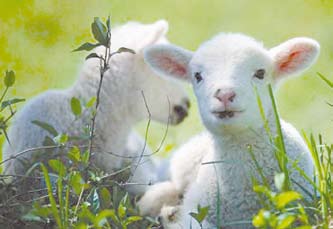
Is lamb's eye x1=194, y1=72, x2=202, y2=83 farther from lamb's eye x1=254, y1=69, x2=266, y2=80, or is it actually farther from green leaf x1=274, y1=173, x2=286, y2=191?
green leaf x1=274, y1=173, x2=286, y2=191

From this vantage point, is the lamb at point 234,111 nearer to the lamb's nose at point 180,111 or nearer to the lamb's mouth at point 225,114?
the lamb's mouth at point 225,114

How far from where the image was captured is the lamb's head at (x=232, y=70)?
4.11 m

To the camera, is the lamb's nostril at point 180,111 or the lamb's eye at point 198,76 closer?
the lamb's eye at point 198,76

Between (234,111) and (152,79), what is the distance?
2.23 m

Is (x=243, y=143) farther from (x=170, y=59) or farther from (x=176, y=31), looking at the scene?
(x=176, y=31)

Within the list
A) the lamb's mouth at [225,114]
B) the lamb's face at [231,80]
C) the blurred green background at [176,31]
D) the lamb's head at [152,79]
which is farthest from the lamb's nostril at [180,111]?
the lamb's mouth at [225,114]

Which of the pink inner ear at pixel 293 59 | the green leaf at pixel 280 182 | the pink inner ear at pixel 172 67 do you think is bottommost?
the green leaf at pixel 280 182

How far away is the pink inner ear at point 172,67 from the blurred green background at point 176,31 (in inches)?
50.9

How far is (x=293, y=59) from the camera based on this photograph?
15.2ft

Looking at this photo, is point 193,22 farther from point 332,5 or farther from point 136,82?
point 136,82

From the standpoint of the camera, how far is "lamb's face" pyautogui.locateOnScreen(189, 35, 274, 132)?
4.08 meters

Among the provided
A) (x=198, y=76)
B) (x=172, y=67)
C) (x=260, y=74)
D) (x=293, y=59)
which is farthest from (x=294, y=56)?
(x=172, y=67)

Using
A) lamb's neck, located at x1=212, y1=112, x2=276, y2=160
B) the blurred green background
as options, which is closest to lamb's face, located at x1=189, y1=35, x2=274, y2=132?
lamb's neck, located at x1=212, y1=112, x2=276, y2=160

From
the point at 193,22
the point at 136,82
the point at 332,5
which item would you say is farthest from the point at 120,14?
the point at 136,82
